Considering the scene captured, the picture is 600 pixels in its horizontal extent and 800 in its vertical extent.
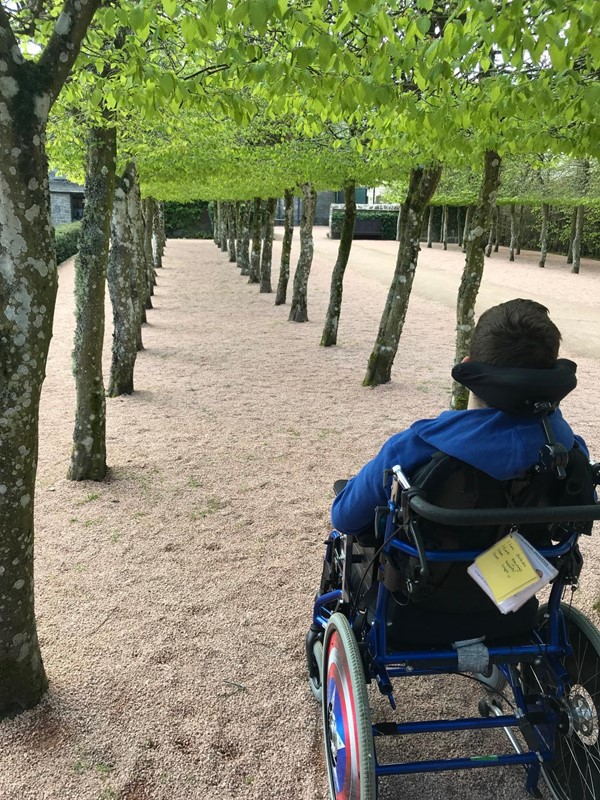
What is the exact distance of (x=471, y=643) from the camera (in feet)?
7.22

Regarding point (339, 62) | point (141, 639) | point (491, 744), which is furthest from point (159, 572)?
point (339, 62)

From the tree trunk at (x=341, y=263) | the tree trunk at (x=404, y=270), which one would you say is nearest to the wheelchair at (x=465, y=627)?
the tree trunk at (x=404, y=270)

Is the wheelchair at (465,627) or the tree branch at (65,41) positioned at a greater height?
the tree branch at (65,41)

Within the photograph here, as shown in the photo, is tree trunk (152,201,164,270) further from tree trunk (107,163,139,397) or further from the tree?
the tree

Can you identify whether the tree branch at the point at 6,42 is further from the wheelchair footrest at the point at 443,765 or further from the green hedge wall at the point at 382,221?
the green hedge wall at the point at 382,221

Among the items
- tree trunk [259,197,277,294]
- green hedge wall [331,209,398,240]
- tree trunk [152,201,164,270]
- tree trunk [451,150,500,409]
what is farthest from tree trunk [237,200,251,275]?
green hedge wall [331,209,398,240]

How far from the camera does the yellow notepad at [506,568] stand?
1863 mm

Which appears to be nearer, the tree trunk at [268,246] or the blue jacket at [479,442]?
the blue jacket at [479,442]

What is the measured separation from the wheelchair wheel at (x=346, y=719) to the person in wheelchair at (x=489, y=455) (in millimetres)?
202

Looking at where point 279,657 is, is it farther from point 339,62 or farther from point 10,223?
point 339,62

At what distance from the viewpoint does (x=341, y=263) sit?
35.9 ft

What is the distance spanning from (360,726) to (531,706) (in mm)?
723

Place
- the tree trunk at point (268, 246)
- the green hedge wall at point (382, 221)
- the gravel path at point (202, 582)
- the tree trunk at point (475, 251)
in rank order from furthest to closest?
the green hedge wall at point (382, 221), the tree trunk at point (268, 246), the tree trunk at point (475, 251), the gravel path at point (202, 582)

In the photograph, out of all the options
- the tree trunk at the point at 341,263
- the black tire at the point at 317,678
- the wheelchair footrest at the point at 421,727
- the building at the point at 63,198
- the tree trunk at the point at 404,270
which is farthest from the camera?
the building at the point at 63,198
